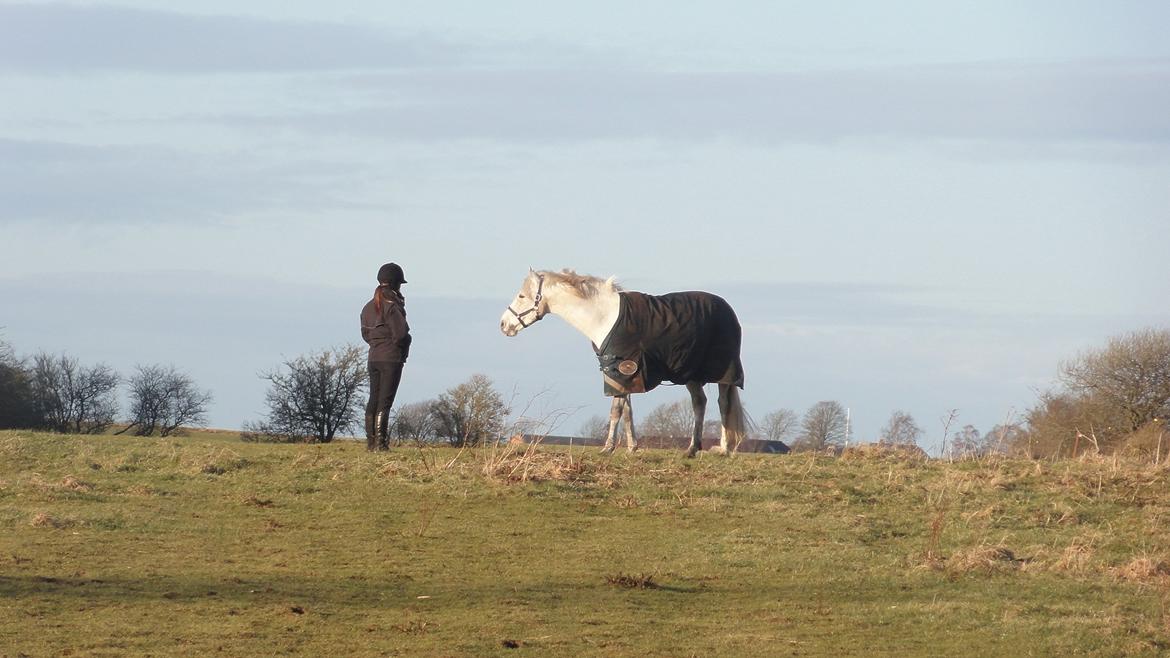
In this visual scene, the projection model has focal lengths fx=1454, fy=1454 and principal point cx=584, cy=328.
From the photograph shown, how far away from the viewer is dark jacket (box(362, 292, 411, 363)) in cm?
1859

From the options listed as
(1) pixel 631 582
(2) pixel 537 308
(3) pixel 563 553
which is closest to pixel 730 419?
(2) pixel 537 308

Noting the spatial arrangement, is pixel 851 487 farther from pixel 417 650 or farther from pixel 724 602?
pixel 417 650

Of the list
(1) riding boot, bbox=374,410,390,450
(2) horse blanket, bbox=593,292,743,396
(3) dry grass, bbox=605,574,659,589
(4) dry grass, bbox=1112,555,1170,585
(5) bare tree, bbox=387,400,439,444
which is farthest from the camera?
(5) bare tree, bbox=387,400,439,444

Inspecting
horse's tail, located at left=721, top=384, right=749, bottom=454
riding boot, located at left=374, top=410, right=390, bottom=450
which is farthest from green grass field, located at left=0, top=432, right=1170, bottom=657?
A: horse's tail, located at left=721, top=384, right=749, bottom=454

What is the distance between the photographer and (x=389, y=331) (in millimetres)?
18625

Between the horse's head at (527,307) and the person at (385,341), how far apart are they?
182cm

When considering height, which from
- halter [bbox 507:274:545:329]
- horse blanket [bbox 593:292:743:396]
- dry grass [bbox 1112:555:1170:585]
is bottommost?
dry grass [bbox 1112:555:1170:585]

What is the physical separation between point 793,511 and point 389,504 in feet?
14.2

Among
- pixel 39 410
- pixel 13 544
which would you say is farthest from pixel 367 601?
pixel 39 410

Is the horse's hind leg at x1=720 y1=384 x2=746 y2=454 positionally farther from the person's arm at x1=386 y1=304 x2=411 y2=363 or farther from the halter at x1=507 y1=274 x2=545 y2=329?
the person's arm at x1=386 y1=304 x2=411 y2=363

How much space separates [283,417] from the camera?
94.4ft

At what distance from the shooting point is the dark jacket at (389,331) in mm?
18594

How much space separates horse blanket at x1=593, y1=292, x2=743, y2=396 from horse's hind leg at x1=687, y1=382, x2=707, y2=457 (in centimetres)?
44

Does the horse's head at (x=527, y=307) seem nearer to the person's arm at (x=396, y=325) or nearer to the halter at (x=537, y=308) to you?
the halter at (x=537, y=308)
